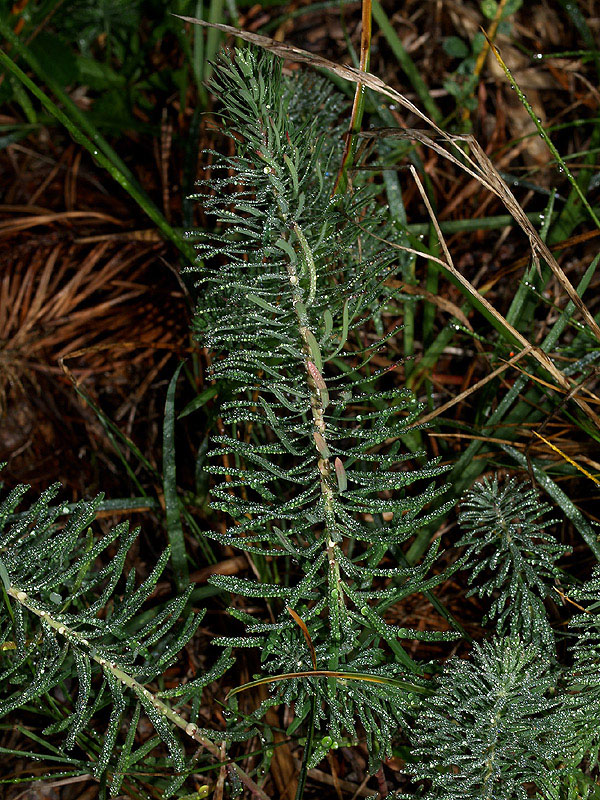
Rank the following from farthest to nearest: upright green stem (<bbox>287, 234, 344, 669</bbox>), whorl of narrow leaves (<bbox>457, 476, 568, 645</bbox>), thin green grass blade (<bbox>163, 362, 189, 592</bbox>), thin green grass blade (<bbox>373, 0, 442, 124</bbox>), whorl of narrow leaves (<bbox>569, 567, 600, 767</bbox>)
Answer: thin green grass blade (<bbox>373, 0, 442, 124</bbox>) < thin green grass blade (<bbox>163, 362, 189, 592</bbox>) < whorl of narrow leaves (<bbox>457, 476, 568, 645</bbox>) < whorl of narrow leaves (<bbox>569, 567, 600, 767</bbox>) < upright green stem (<bbox>287, 234, 344, 669</bbox>)

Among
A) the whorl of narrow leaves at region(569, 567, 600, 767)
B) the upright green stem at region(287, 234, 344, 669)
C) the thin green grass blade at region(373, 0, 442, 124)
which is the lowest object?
the whorl of narrow leaves at region(569, 567, 600, 767)

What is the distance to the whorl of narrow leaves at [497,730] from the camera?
1101mm

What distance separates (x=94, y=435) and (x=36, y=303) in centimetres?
48

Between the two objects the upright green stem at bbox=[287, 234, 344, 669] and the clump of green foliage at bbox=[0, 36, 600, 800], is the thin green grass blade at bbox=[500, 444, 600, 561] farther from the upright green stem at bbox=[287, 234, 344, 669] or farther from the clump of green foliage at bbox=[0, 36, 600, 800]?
the upright green stem at bbox=[287, 234, 344, 669]

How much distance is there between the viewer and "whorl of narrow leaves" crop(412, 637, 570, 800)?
3.61 ft

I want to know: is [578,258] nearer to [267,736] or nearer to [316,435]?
[316,435]

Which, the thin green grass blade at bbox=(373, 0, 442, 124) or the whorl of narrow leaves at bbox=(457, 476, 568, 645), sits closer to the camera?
the whorl of narrow leaves at bbox=(457, 476, 568, 645)

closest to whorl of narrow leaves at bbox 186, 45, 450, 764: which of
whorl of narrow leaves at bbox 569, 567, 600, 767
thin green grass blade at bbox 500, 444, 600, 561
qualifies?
whorl of narrow leaves at bbox 569, 567, 600, 767

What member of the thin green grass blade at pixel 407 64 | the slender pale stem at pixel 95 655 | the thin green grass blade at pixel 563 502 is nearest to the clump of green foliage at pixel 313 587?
the slender pale stem at pixel 95 655

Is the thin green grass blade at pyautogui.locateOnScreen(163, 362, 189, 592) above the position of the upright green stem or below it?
below

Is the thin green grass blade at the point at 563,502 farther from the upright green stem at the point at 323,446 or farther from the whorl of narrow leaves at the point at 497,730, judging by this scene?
the upright green stem at the point at 323,446

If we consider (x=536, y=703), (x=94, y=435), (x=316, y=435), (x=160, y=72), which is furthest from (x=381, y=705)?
(x=160, y=72)

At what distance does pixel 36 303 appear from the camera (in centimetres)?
209

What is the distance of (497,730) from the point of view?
1.11 m
